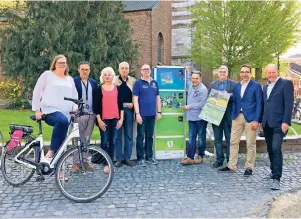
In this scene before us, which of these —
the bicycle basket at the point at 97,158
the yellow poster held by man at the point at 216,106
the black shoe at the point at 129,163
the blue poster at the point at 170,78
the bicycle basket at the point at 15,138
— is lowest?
the black shoe at the point at 129,163

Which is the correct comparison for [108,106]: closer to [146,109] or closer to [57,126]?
[146,109]

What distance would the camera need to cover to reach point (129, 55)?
2097 centimetres

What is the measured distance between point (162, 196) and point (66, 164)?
1.49 m

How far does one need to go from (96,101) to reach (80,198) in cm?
196

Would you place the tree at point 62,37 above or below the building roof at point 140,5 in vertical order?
below

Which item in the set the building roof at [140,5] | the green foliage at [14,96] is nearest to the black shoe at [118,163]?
the green foliage at [14,96]

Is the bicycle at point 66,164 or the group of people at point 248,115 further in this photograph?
the group of people at point 248,115

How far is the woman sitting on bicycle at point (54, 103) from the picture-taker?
5180 millimetres

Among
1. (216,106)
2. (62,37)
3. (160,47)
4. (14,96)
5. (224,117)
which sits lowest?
(14,96)

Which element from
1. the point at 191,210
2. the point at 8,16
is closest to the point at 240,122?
the point at 191,210

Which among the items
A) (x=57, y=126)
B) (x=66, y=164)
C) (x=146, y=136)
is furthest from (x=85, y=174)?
(x=146, y=136)

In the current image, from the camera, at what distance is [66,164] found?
193 inches

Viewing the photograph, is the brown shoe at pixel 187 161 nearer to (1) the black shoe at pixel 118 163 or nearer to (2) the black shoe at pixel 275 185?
(1) the black shoe at pixel 118 163

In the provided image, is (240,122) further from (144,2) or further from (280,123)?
(144,2)
